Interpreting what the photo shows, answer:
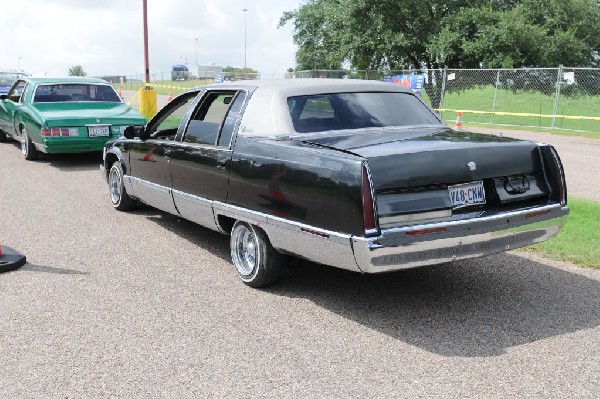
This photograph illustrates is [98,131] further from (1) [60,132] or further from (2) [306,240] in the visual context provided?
(2) [306,240]

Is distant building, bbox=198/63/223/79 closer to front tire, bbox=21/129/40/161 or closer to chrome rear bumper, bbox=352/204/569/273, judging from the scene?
front tire, bbox=21/129/40/161

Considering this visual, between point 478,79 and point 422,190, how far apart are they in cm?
2472

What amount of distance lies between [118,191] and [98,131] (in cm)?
350

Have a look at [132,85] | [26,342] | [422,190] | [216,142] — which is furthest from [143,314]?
[132,85]

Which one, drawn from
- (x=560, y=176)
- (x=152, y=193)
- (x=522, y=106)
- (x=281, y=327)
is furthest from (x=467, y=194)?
(x=522, y=106)

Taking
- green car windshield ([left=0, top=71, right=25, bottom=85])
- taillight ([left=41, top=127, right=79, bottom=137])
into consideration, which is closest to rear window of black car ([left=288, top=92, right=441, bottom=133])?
taillight ([left=41, top=127, right=79, bottom=137])

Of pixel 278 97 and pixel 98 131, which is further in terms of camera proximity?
pixel 98 131

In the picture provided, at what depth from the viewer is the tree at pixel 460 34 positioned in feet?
99.4

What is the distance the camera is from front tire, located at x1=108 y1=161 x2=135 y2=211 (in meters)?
7.65

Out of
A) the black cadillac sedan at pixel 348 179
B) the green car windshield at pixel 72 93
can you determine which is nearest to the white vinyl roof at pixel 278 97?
the black cadillac sedan at pixel 348 179

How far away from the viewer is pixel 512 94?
89.3 feet

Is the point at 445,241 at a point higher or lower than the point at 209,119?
lower

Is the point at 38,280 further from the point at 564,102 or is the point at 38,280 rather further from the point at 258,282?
the point at 564,102

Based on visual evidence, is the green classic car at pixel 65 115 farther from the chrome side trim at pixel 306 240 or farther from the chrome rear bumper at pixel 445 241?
the chrome rear bumper at pixel 445 241
